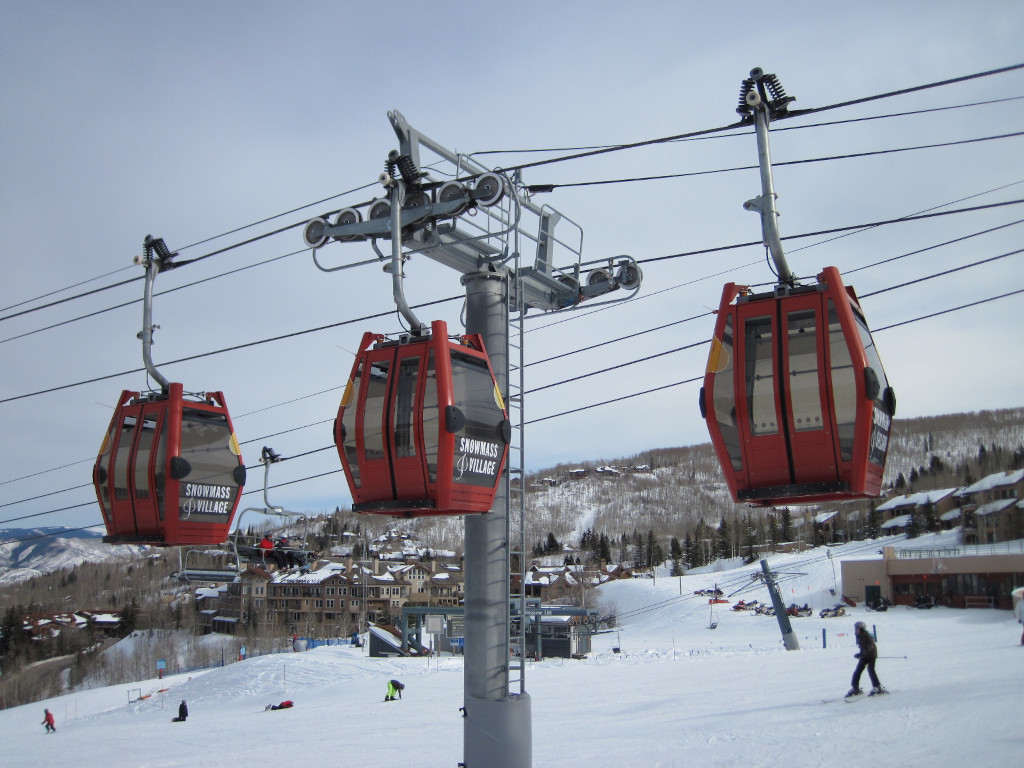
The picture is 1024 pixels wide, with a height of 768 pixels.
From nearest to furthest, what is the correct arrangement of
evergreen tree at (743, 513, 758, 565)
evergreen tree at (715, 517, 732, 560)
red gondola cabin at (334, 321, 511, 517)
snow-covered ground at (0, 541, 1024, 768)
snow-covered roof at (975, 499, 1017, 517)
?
red gondola cabin at (334, 321, 511, 517) < snow-covered ground at (0, 541, 1024, 768) < snow-covered roof at (975, 499, 1017, 517) < evergreen tree at (743, 513, 758, 565) < evergreen tree at (715, 517, 732, 560)

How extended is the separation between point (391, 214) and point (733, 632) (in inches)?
2066

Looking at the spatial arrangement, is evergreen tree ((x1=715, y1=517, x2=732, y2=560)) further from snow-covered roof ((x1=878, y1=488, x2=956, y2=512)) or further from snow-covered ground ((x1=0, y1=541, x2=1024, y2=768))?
snow-covered ground ((x1=0, y1=541, x2=1024, y2=768))

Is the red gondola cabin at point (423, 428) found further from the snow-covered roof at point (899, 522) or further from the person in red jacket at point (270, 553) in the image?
the snow-covered roof at point (899, 522)

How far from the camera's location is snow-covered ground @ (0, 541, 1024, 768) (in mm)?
11250

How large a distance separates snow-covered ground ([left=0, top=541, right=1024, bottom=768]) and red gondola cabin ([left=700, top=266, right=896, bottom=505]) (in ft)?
17.0

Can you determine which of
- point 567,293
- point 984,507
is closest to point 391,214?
point 567,293

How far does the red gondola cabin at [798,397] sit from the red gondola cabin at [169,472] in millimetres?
6368

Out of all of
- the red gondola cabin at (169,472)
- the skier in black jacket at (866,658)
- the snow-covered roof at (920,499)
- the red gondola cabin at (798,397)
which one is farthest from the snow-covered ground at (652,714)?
the snow-covered roof at (920,499)

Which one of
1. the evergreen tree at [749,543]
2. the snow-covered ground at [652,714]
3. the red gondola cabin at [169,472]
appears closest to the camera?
the red gondola cabin at [169,472]

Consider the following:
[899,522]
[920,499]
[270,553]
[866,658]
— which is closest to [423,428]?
[270,553]

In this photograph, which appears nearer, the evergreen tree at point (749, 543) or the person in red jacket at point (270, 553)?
the person in red jacket at point (270, 553)

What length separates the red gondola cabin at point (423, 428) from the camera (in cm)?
739

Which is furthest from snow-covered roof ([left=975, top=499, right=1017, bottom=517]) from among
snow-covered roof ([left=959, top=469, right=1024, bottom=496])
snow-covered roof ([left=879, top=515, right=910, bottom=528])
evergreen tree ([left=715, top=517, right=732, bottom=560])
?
evergreen tree ([left=715, top=517, right=732, bottom=560])

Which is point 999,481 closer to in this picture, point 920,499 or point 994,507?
point 994,507
